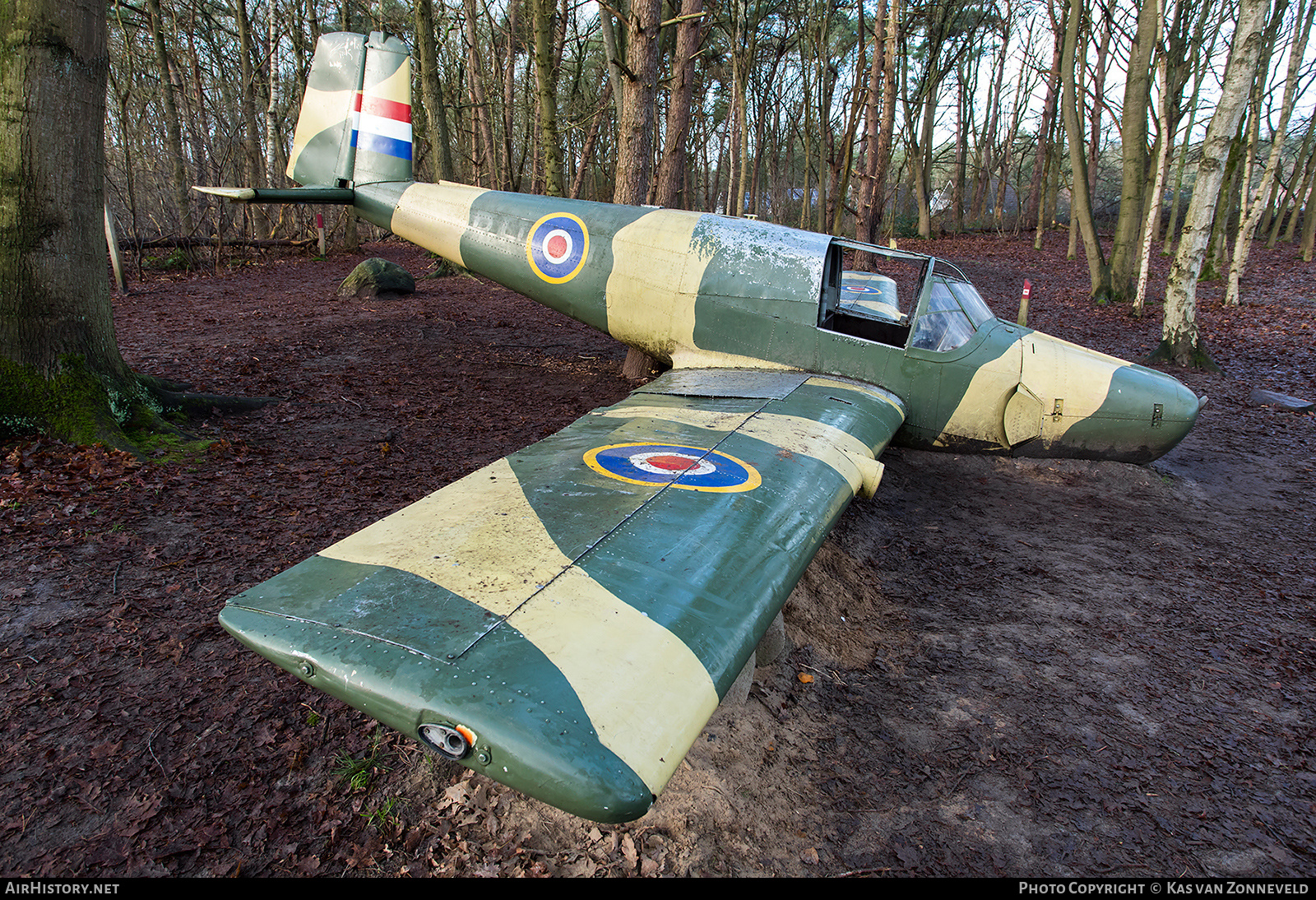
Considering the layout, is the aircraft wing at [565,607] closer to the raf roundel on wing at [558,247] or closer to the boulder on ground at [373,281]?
the raf roundel on wing at [558,247]

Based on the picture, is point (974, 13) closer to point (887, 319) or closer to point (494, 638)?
point (887, 319)

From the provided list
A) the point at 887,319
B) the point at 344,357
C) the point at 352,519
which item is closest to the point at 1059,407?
the point at 887,319

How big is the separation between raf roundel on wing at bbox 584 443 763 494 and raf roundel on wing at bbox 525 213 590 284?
10.8ft

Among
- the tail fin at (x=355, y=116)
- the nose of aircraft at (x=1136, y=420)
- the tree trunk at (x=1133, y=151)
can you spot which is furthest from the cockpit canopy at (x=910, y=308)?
the tree trunk at (x=1133, y=151)

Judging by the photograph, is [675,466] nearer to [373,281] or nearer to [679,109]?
[679,109]

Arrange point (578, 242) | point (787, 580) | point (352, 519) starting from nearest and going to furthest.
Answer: point (787, 580) < point (352, 519) < point (578, 242)

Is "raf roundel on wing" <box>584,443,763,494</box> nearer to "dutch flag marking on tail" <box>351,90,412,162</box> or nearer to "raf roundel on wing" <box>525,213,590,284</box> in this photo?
"raf roundel on wing" <box>525,213,590,284</box>

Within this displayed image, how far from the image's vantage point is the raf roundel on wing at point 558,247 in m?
6.33

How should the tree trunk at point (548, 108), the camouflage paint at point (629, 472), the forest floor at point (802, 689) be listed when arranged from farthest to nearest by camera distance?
the tree trunk at point (548, 108)
the forest floor at point (802, 689)
the camouflage paint at point (629, 472)

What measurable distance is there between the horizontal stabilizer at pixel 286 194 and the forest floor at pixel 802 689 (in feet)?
6.07

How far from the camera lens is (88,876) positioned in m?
2.04

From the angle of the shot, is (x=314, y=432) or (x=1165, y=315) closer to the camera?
(x=314, y=432)

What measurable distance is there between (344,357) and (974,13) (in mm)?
30805

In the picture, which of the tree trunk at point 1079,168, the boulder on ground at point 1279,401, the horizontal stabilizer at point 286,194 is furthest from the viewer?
the tree trunk at point 1079,168
